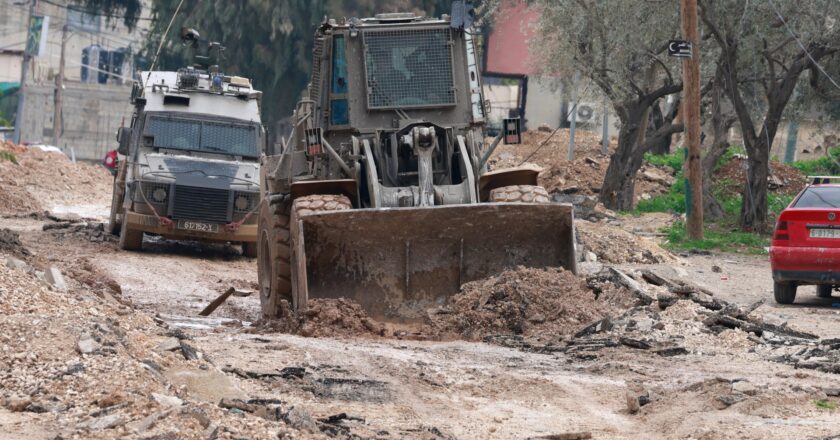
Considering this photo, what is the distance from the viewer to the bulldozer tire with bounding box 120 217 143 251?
21172 mm

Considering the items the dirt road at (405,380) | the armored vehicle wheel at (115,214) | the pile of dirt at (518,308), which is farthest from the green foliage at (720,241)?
the pile of dirt at (518,308)

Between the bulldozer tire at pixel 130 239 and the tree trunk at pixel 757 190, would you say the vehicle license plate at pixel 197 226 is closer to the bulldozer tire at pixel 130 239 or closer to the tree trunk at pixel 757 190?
the bulldozer tire at pixel 130 239

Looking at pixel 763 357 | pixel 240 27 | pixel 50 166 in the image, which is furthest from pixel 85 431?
pixel 240 27

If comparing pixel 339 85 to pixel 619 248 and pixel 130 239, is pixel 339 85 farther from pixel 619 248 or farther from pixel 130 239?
pixel 619 248

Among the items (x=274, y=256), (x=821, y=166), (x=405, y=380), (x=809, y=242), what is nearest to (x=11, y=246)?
(x=274, y=256)

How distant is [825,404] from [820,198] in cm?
829

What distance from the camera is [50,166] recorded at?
143 ft

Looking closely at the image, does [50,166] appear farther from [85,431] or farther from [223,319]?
[85,431]

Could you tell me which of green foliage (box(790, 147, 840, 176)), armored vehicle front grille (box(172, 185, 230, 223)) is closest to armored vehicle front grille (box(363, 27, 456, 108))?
armored vehicle front grille (box(172, 185, 230, 223))

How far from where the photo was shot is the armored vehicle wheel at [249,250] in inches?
857

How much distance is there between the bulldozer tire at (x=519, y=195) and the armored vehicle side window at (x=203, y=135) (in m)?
8.76

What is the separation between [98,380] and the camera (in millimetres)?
7973

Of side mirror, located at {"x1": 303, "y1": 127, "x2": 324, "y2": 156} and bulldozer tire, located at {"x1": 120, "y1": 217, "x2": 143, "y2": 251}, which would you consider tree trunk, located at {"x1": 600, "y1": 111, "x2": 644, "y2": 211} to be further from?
side mirror, located at {"x1": 303, "y1": 127, "x2": 324, "y2": 156}

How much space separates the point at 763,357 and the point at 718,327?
129 cm
